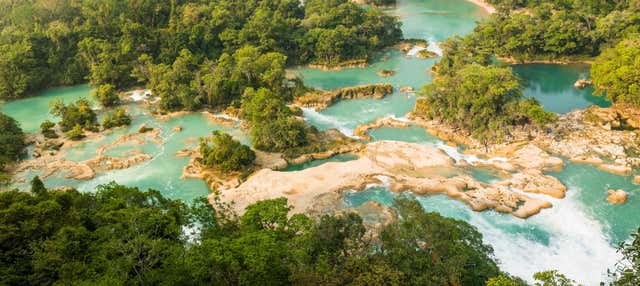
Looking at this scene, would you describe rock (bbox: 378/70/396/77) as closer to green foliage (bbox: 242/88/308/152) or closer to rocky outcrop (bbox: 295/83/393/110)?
rocky outcrop (bbox: 295/83/393/110)

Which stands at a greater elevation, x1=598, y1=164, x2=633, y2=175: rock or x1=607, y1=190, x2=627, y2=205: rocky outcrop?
x1=598, y1=164, x2=633, y2=175: rock

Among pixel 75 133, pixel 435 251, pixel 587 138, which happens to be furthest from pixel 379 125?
pixel 75 133

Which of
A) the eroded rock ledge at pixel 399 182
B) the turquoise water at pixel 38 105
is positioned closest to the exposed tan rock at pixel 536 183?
the eroded rock ledge at pixel 399 182

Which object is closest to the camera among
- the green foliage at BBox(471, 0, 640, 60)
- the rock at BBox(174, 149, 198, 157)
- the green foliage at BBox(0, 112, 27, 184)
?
the green foliage at BBox(0, 112, 27, 184)

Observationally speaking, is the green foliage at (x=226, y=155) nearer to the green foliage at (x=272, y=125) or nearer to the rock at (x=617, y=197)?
the green foliage at (x=272, y=125)

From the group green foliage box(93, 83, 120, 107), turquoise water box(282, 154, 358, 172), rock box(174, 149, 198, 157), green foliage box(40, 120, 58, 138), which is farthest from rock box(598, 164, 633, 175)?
green foliage box(40, 120, 58, 138)

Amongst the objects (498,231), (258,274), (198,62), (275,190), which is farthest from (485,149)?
(198,62)

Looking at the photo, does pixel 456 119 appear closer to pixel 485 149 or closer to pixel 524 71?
pixel 485 149
